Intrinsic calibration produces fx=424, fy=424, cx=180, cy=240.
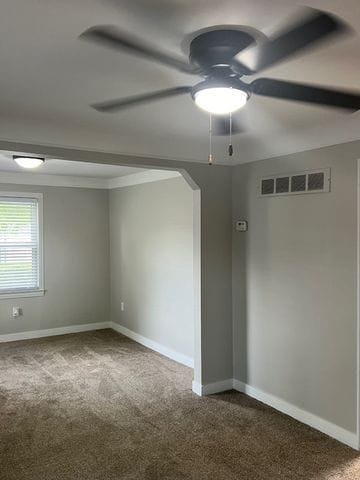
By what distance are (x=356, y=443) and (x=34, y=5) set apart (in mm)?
3266

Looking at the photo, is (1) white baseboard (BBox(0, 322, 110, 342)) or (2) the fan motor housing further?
(1) white baseboard (BBox(0, 322, 110, 342))

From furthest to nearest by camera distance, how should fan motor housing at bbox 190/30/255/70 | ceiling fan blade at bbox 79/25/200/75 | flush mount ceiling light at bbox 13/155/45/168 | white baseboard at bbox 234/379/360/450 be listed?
flush mount ceiling light at bbox 13/155/45/168 < white baseboard at bbox 234/379/360/450 < fan motor housing at bbox 190/30/255/70 < ceiling fan blade at bbox 79/25/200/75

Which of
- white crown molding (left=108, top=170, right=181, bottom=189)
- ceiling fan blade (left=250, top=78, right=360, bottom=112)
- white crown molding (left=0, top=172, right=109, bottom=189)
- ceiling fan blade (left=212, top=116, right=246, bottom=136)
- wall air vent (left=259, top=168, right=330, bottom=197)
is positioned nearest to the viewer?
ceiling fan blade (left=250, top=78, right=360, bottom=112)

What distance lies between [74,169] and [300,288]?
3.48 metres

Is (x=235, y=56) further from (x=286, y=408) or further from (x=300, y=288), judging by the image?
(x=286, y=408)

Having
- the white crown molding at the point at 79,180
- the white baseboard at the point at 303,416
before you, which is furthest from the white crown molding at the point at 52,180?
the white baseboard at the point at 303,416

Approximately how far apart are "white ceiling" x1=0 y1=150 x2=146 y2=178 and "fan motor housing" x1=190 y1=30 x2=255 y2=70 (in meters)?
3.43

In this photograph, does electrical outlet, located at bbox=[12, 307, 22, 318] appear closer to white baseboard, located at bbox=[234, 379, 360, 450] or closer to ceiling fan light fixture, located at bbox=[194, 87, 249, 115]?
white baseboard, located at bbox=[234, 379, 360, 450]

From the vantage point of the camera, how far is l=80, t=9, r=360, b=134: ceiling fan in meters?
1.40

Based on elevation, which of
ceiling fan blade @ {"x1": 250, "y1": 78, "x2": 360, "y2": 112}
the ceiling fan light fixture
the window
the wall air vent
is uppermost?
ceiling fan blade @ {"x1": 250, "y1": 78, "x2": 360, "y2": 112}

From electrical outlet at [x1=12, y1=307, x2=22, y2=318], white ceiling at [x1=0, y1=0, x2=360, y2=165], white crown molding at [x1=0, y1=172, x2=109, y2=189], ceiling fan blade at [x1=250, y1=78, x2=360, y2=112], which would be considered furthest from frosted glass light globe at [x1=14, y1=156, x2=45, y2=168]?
ceiling fan blade at [x1=250, y1=78, x2=360, y2=112]

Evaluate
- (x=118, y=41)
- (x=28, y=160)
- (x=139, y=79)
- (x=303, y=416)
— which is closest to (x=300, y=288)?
(x=303, y=416)

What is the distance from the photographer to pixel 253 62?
1.78 meters

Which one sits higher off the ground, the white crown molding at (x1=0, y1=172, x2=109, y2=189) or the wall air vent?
the white crown molding at (x1=0, y1=172, x2=109, y2=189)
